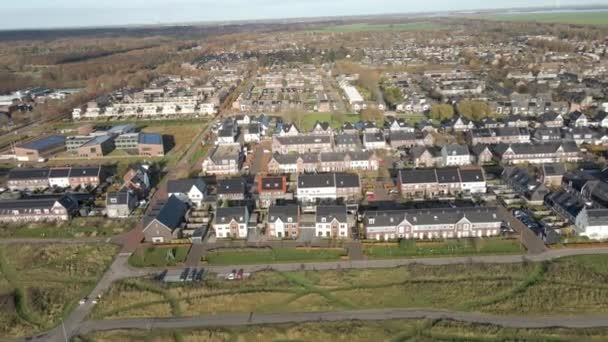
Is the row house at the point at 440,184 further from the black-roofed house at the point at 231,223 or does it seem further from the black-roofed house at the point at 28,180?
the black-roofed house at the point at 28,180

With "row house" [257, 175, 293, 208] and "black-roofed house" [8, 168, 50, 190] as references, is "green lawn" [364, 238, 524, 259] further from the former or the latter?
"black-roofed house" [8, 168, 50, 190]

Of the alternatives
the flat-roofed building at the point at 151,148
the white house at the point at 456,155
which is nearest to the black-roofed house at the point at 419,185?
the white house at the point at 456,155

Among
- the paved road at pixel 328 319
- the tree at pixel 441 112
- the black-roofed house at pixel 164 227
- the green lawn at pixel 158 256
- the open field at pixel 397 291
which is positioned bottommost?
the paved road at pixel 328 319

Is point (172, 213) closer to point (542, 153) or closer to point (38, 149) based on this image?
point (38, 149)

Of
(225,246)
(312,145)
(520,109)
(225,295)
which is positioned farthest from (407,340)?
(520,109)

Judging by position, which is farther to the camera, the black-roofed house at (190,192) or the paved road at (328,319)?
the black-roofed house at (190,192)

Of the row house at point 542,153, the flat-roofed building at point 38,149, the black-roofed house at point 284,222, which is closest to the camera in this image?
the black-roofed house at point 284,222

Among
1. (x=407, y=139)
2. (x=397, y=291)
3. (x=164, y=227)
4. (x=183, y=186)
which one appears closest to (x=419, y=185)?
(x=407, y=139)

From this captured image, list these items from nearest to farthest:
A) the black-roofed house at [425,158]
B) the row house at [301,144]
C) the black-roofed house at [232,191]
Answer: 1. the black-roofed house at [232,191]
2. the black-roofed house at [425,158]
3. the row house at [301,144]
